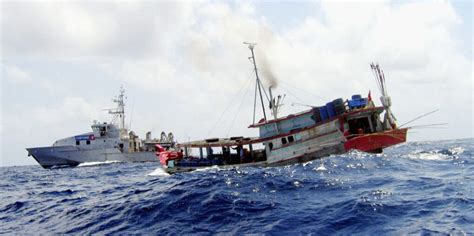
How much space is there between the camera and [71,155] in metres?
71.5

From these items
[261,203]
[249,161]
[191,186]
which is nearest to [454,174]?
[261,203]

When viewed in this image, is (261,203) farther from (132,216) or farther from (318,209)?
(132,216)

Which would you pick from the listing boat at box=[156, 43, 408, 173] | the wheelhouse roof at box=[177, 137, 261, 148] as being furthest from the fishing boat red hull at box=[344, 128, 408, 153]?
the wheelhouse roof at box=[177, 137, 261, 148]

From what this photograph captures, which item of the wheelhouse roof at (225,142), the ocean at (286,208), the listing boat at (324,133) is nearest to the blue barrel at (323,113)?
the listing boat at (324,133)

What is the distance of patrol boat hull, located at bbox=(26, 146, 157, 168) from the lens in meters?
71.5

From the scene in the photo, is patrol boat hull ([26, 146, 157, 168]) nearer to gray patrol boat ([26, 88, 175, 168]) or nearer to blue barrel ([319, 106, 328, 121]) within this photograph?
gray patrol boat ([26, 88, 175, 168])

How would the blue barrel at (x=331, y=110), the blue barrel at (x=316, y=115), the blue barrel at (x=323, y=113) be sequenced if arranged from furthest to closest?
1. the blue barrel at (x=316, y=115)
2. the blue barrel at (x=323, y=113)
3. the blue barrel at (x=331, y=110)

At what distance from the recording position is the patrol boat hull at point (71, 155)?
235 ft

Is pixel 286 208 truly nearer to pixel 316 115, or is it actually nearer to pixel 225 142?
pixel 316 115

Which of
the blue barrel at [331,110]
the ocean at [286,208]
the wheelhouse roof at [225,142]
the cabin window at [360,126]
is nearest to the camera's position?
the ocean at [286,208]

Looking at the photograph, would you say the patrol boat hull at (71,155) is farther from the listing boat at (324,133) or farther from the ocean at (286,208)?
the ocean at (286,208)

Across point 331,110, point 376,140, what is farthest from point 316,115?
point 376,140

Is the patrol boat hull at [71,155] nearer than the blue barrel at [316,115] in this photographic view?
No

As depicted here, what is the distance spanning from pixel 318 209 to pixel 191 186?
25.8ft
